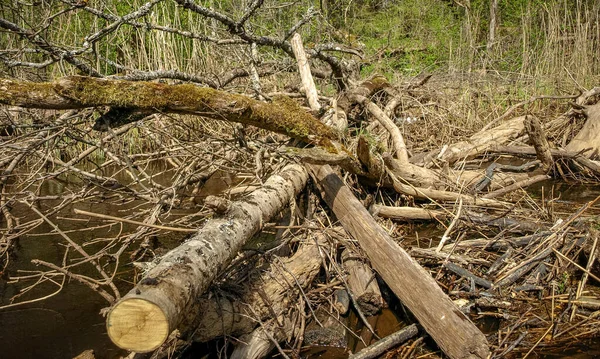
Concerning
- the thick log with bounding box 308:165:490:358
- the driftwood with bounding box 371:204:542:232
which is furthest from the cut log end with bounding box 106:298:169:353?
the driftwood with bounding box 371:204:542:232

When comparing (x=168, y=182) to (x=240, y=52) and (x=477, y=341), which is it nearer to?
(x=240, y=52)

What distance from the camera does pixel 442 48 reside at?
10781 millimetres

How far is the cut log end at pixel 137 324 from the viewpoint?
5.28 ft

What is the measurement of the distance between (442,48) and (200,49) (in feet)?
21.8

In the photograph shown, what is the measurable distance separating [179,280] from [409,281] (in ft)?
4.63

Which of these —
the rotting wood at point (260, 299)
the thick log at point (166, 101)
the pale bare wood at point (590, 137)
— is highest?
the thick log at point (166, 101)

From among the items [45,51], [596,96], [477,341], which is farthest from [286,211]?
[596,96]

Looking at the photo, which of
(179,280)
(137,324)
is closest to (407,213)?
(179,280)

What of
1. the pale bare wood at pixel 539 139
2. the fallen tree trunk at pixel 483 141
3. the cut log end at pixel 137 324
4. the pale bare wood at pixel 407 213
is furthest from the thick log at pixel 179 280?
the fallen tree trunk at pixel 483 141

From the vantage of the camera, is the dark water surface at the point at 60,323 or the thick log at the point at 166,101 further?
the dark water surface at the point at 60,323

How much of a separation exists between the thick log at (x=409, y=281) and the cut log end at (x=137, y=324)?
57.9 inches

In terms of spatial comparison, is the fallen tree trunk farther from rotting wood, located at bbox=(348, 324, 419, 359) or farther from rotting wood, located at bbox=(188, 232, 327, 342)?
rotting wood, located at bbox=(348, 324, 419, 359)

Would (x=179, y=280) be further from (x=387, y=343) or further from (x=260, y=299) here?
(x=387, y=343)

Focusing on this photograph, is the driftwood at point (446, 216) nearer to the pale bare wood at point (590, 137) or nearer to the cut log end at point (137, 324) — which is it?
the pale bare wood at point (590, 137)
